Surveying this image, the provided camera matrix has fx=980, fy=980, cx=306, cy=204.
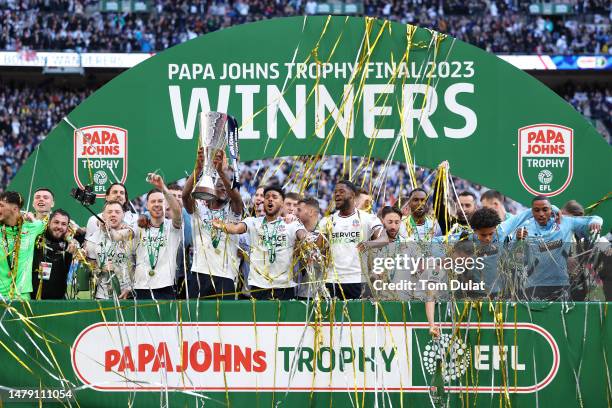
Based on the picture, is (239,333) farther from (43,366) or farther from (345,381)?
(43,366)

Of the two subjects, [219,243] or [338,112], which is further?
[338,112]

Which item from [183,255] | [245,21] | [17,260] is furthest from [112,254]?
[245,21]

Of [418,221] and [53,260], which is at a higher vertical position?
[418,221]

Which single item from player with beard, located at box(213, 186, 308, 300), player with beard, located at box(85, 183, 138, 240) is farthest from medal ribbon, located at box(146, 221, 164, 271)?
player with beard, located at box(85, 183, 138, 240)

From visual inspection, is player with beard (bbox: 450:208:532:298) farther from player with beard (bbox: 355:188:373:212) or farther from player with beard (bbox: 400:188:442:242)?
player with beard (bbox: 355:188:373:212)

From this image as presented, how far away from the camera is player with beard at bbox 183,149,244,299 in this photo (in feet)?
25.1

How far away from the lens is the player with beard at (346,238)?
24.2 ft

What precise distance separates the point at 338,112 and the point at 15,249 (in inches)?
129

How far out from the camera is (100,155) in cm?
941

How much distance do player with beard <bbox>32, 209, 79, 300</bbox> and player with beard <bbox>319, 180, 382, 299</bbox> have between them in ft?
6.51

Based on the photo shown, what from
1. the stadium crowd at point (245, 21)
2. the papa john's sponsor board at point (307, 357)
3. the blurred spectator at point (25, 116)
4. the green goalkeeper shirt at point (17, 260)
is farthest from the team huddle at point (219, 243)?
the stadium crowd at point (245, 21)

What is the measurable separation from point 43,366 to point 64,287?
2.79 ft

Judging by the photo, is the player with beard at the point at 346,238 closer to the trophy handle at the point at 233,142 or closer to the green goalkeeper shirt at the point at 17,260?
the trophy handle at the point at 233,142

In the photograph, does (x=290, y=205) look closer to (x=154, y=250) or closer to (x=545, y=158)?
(x=154, y=250)
